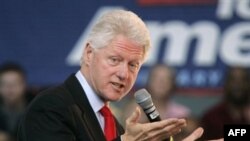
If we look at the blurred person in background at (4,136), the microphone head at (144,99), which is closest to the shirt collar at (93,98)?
the microphone head at (144,99)

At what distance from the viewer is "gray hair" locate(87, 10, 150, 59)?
2668 mm

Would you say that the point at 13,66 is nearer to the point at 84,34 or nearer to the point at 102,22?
the point at 84,34

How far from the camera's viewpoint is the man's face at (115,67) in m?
2.64

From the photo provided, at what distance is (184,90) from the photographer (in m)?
5.75

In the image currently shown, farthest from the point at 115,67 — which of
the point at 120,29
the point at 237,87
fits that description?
the point at 237,87

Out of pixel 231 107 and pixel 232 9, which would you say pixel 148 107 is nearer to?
pixel 231 107

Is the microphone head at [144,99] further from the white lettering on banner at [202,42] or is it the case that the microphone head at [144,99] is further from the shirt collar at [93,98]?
the white lettering on banner at [202,42]

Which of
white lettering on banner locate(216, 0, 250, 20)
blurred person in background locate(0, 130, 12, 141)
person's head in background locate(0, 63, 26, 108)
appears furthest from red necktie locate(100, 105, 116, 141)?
white lettering on banner locate(216, 0, 250, 20)

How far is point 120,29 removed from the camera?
8.77ft

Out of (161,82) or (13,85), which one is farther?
(13,85)

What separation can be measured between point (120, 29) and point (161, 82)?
251cm

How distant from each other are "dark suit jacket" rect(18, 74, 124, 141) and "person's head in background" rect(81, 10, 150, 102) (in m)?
0.10

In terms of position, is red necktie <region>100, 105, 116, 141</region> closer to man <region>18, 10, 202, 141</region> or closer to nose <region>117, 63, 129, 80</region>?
man <region>18, 10, 202, 141</region>

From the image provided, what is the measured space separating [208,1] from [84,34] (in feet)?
2.93
